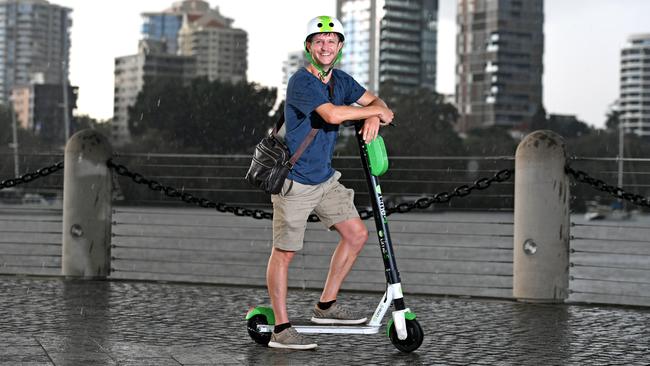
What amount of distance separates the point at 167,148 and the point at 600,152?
39826 mm

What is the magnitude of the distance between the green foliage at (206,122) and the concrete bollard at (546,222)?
97.4m

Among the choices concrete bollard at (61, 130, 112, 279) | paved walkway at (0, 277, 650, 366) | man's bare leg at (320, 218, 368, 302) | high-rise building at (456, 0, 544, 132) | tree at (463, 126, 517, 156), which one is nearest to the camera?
paved walkway at (0, 277, 650, 366)

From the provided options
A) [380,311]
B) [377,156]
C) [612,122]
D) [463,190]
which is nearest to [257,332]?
[380,311]

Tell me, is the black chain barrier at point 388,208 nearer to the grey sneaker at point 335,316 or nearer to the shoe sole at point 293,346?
the grey sneaker at point 335,316

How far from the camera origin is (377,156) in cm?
647

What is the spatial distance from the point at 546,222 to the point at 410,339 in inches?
128

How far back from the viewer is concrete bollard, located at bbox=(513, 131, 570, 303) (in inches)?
371

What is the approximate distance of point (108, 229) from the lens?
10781 millimetres

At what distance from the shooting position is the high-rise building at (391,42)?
141m

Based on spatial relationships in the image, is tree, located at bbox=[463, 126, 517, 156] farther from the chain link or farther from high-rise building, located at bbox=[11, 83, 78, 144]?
the chain link

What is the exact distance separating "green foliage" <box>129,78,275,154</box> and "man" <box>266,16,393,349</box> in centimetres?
9996

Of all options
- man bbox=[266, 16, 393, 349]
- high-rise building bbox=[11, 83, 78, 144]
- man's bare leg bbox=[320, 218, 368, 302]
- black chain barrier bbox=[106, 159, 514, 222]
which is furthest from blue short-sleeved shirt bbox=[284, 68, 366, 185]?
high-rise building bbox=[11, 83, 78, 144]

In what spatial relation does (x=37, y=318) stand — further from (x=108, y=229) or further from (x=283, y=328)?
(x=108, y=229)

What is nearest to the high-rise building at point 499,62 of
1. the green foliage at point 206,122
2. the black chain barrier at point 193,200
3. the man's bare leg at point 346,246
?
the green foliage at point 206,122
